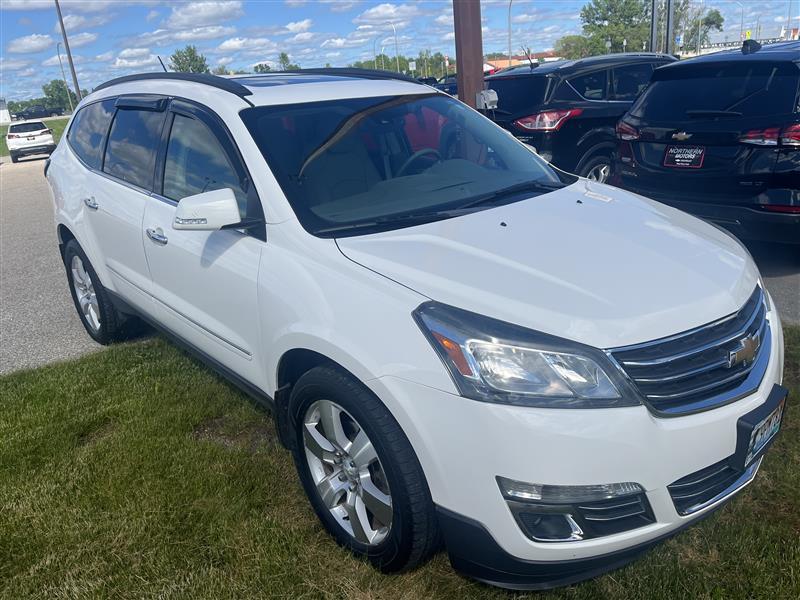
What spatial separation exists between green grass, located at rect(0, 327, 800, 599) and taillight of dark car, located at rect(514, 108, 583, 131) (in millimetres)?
4441

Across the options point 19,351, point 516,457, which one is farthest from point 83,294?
point 516,457

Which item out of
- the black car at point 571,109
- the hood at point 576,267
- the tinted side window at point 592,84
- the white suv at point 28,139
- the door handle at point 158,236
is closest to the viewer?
the hood at point 576,267

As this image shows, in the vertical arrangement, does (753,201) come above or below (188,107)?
below

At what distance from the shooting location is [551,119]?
7910 mm

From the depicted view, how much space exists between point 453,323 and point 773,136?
12.8 feet

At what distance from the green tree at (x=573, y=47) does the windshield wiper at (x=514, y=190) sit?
67.6 meters

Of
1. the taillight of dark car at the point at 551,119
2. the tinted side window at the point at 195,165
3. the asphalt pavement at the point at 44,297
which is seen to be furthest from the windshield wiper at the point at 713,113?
the tinted side window at the point at 195,165

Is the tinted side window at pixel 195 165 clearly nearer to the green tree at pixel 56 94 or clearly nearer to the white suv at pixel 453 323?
the white suv at pixel 453 323

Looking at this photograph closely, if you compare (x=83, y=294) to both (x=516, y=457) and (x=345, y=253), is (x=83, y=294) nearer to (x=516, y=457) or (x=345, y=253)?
(x=345, y=253)

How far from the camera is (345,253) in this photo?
258 centimetres

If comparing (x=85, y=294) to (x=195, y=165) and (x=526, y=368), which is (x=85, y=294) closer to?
(x=195, y=165)

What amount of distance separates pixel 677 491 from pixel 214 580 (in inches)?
67.1

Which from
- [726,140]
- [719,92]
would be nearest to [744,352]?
[726,140]

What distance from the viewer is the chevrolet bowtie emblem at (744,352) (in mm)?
2285
